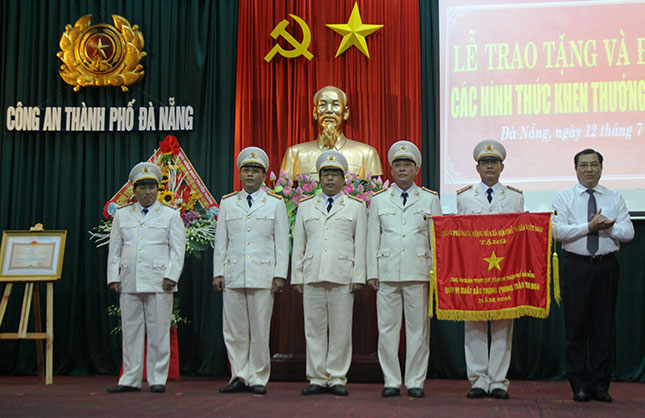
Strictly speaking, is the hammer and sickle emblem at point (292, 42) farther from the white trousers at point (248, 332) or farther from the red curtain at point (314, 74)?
the white trousers at point (248, 332)

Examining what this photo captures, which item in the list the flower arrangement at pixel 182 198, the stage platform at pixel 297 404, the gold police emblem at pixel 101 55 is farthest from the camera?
the gold police emblem at pixel 101 55

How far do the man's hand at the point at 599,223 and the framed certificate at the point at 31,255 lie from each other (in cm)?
416

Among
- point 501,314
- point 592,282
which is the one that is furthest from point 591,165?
point 501,314

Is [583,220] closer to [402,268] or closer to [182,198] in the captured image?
[402,268]

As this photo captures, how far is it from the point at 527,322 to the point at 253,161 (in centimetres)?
288

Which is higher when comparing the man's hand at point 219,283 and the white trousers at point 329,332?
the man's hand at point 219,283

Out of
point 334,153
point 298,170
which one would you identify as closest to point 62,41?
point 298,170

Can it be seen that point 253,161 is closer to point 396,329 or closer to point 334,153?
point 334,153

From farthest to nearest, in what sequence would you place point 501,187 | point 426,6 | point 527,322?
point 426,6, point 527,322, point 501,187

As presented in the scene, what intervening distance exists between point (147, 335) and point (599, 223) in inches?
123

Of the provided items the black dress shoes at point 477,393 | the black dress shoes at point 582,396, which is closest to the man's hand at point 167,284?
the black dress shoes at point 477,393

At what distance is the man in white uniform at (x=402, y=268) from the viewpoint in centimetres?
483

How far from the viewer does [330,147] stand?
672cm

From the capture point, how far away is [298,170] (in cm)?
672
